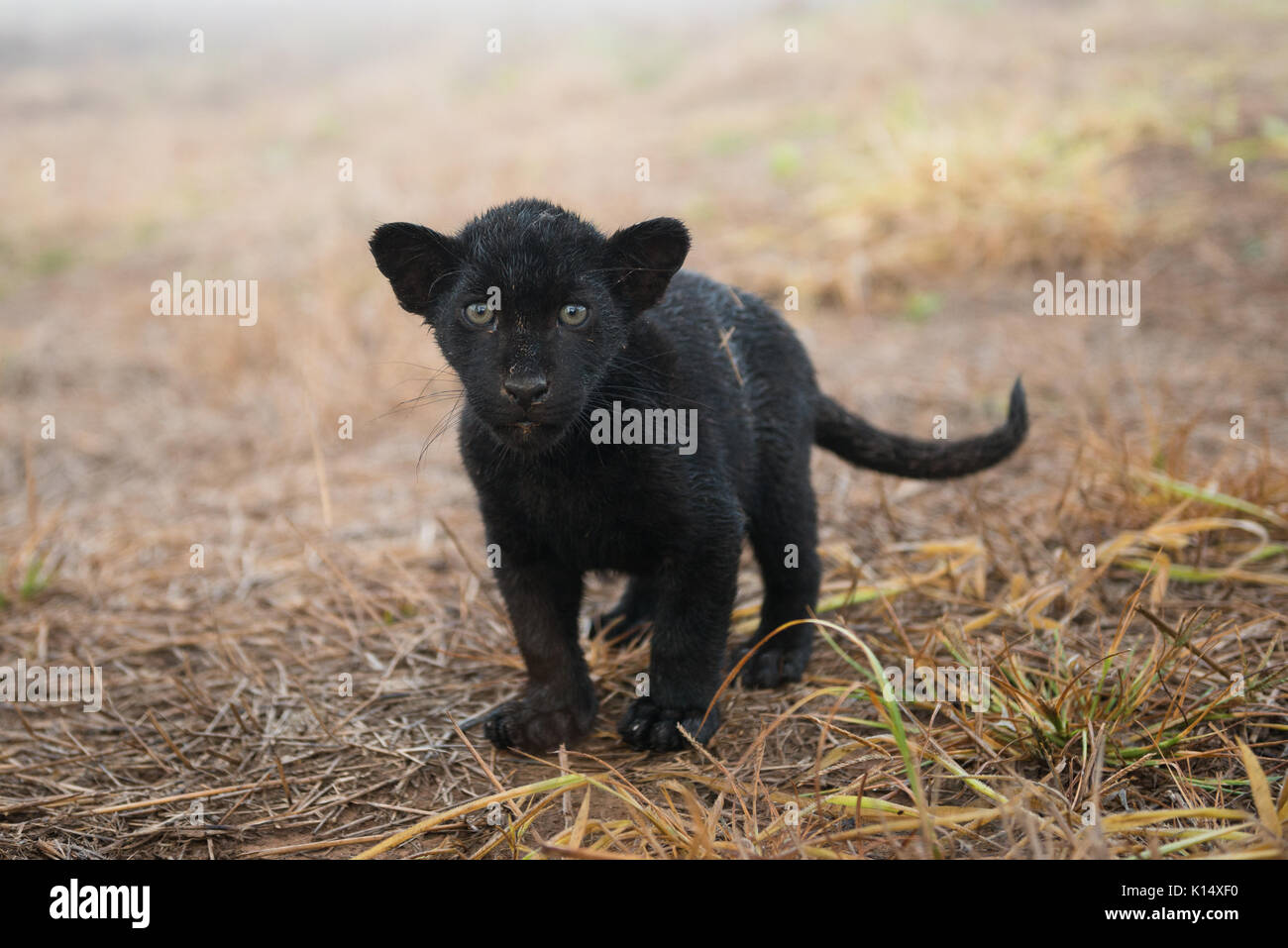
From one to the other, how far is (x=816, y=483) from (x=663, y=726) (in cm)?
238

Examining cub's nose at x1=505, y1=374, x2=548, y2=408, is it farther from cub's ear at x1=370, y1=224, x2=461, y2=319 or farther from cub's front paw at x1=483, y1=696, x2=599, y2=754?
cub's front paw at x1=483, y1=696, x2=599, y2=754

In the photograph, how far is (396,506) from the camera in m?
5.03

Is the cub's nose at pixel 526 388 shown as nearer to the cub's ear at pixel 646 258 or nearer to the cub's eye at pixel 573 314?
the cub's eye at pixel 573 314

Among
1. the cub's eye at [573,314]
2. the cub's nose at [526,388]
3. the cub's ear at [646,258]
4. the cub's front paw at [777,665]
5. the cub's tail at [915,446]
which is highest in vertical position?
the cub's ear at [646,258]

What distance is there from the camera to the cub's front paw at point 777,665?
3.14 metres

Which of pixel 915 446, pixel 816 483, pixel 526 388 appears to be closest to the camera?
pixel 526 388

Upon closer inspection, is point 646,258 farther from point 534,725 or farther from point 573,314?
point 534,725

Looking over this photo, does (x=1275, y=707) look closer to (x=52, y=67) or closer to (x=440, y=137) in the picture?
(x=440, y=137)

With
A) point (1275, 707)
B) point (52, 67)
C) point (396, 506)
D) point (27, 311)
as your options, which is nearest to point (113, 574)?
point (396, 506)

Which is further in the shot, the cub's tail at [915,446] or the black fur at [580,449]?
A: the cub's tail at [915,446]

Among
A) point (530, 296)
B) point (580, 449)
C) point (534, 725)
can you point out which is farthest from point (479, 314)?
point (534, 725)

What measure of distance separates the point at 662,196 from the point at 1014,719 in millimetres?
8398

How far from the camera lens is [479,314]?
8.68ft

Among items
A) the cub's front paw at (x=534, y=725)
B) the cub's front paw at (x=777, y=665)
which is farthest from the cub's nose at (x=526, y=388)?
the cub's front paw at (x=777, y=665)
